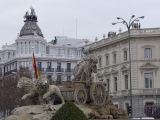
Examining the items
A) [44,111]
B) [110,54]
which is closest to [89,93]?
[44,111]

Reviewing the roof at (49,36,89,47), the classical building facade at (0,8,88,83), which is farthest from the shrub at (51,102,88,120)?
the roof at (49,36,89,47)

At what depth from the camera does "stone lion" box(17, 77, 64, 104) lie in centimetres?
2177

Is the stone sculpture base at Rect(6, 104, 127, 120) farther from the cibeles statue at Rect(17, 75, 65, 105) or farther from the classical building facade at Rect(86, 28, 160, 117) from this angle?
the classical building facade at Rect(86, 28, 160, 117)

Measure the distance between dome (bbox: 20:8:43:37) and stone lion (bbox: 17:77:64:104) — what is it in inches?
2904

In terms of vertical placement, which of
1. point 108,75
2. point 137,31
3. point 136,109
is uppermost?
point 137,31

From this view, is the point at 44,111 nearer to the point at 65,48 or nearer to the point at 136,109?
the point at 136,109

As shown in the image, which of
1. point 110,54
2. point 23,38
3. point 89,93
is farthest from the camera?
point 23,38

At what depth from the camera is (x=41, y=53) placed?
314 feet

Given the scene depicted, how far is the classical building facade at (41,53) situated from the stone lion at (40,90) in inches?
2724

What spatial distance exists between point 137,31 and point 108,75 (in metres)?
8.57

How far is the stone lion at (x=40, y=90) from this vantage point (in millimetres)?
21766

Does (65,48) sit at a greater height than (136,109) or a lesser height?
greater

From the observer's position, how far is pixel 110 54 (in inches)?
2773

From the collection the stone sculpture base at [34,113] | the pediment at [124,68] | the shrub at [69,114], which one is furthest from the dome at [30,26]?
the shrub at [69,114]
